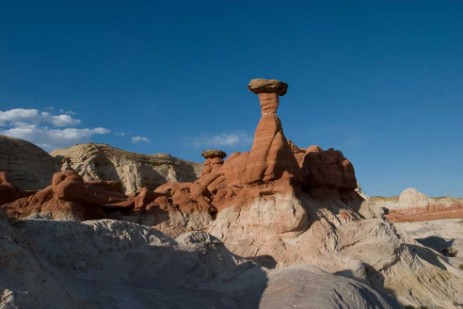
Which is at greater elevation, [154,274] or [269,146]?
[269,146]

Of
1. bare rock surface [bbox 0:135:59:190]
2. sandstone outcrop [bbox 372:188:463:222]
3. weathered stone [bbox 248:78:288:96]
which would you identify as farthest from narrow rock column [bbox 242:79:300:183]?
sandstone outcrop [bbox 372:188:463:222]

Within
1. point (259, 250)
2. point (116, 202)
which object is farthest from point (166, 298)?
point (116, 202)

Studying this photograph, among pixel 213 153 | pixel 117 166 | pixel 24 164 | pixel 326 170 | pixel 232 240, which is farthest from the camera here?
pixel 117 166

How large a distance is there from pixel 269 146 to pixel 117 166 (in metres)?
32.0

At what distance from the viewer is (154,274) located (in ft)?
37.1

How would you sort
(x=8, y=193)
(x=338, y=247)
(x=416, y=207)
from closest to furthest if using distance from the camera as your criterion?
1. (x=338, y=247)
2. (x=8, y=193)
3. (x=416, y=207)

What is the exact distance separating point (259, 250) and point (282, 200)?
8.17 ft

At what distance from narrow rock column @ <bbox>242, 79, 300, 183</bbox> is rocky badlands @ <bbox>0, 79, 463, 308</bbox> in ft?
0.16

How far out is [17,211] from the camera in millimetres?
22938

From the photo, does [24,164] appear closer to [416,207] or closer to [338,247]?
[338,247]

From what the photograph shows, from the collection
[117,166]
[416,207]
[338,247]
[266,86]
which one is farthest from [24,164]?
[416,207]

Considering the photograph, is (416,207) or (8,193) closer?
(8,193)

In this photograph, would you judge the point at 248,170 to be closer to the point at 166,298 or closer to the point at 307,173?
the point at 307,173

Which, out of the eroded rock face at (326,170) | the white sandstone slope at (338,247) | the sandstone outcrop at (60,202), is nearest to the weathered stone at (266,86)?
the eroded rock face at (326,170)
